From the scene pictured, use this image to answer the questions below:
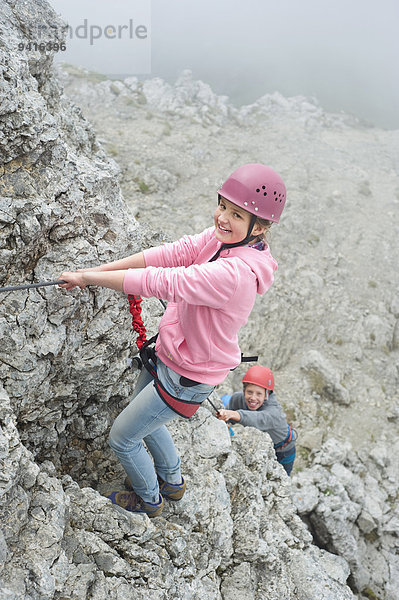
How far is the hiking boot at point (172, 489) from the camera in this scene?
18.6 feet

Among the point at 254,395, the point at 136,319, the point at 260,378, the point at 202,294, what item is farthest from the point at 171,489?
the point at 260,378

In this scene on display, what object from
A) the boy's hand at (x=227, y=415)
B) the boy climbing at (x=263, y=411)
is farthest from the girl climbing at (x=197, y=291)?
the boy climbing at (x=263, y=411)

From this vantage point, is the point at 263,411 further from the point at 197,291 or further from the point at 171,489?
the point at 197,291

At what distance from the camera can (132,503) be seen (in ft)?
17.4

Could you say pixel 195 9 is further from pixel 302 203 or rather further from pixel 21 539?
pixel 21 539

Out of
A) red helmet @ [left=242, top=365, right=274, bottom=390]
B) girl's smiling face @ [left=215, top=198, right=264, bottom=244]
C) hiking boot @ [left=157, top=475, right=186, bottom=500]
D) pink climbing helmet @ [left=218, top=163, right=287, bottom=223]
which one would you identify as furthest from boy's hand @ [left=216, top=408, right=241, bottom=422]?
pink climbing helmet @ [left=218, top=163, right=287, bottom=223]

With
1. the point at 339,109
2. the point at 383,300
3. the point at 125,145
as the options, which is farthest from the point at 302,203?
the point at 339,109

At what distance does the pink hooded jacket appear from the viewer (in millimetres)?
3854

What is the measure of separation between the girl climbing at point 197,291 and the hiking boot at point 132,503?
0.73 feet

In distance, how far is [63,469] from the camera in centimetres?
561

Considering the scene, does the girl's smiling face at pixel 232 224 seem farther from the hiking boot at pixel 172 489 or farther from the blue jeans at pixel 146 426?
the hiking boot at pixel 172 489

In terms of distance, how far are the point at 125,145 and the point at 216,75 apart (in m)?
40.3

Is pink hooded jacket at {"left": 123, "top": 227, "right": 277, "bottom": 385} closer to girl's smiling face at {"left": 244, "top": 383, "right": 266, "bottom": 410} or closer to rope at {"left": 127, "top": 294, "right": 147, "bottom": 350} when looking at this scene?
rope at {"left": 127, "top": 294, "right": 147, "bottom": 350}

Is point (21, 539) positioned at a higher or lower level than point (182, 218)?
higher
